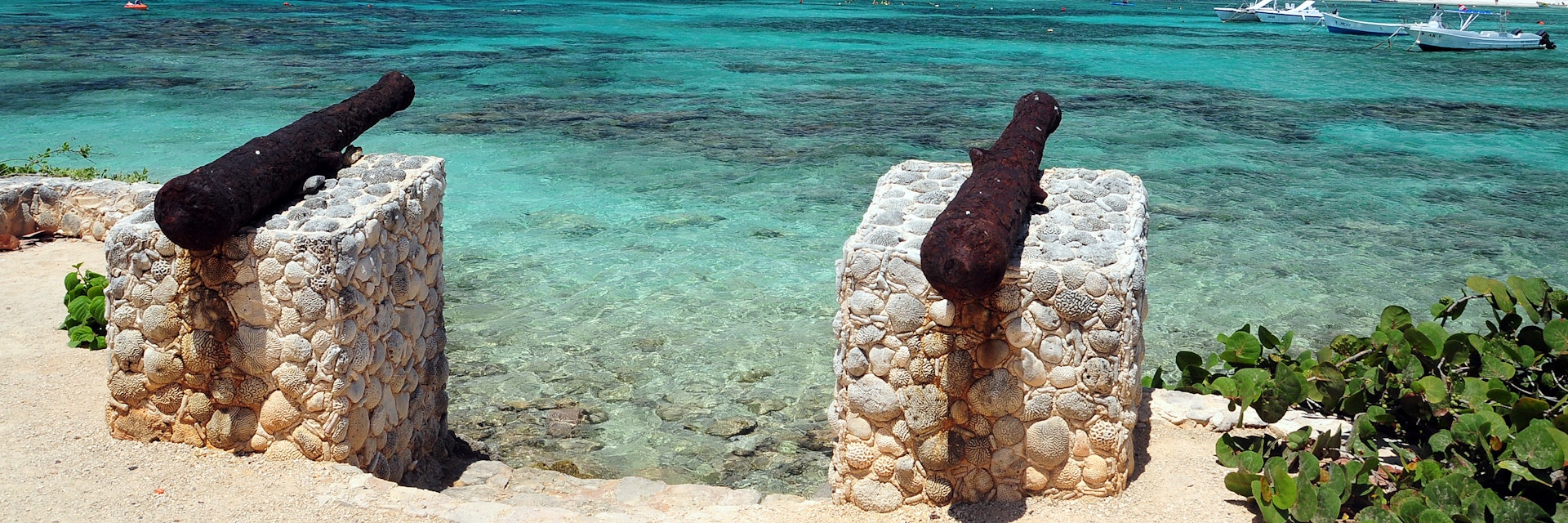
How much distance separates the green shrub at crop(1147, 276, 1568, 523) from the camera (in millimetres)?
4199

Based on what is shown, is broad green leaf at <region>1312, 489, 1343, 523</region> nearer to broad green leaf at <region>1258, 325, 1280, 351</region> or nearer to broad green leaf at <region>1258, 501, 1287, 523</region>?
broad green leaf at <region>1258, 501, 1287, 523</region>

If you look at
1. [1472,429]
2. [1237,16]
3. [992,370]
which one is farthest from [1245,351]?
[1237,16]

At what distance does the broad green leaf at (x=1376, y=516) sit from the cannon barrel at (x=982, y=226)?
5.19 feet

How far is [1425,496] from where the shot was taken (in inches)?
169

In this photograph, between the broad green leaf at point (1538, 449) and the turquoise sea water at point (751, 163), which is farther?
the turquoise sea water at point (751, 163)

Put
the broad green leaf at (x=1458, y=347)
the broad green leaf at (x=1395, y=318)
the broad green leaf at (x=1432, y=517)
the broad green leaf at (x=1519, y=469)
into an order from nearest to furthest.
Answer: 1. the broad green leaf at (x=1432, y=517)
2. the broad green leaf at (x=1519, y=469)
3. the broad green leaf at (x=1458, y=347)
4. the broad green leaf at (x=1395, y=318)

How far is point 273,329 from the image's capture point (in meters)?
4.67

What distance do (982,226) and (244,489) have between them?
10.1 feet

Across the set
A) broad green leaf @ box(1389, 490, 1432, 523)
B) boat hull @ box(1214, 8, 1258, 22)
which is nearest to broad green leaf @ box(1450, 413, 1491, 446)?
broad green leaf @ box(1389, 490, 1432, 523)

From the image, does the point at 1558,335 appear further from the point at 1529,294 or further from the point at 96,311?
the point at 96,311

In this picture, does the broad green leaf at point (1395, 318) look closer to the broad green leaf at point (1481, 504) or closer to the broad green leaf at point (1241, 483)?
the broad green leaf at point (1481, 504)

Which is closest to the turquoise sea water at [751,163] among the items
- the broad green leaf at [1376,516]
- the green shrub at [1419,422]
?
the green shrub at [1419,422]

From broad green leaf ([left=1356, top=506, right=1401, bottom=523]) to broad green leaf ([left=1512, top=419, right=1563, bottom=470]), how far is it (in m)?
0.51

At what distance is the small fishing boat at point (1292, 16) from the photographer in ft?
164
